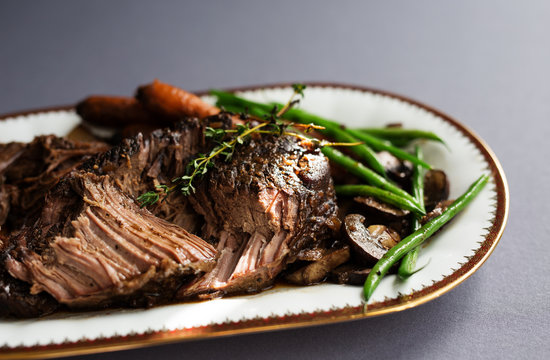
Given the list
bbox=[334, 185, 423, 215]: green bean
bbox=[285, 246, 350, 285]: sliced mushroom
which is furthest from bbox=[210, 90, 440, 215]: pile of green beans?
bbox=[285, 246, 350, 285]: sliced mushroom

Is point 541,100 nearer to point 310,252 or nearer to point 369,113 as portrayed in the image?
point 369,113

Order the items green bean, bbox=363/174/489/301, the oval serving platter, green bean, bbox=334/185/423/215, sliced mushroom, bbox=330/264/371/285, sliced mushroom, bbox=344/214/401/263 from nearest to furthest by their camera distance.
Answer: the oval serving platter → green bean, bbox=363/174/489/301 → sliced mushroom, bbox=330/264/371/285 → sliced mushroom, bbox=344/214/401/263 → green bean, bbox=334/185/423/215

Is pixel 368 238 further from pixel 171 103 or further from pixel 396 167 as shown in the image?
pixel 171 103

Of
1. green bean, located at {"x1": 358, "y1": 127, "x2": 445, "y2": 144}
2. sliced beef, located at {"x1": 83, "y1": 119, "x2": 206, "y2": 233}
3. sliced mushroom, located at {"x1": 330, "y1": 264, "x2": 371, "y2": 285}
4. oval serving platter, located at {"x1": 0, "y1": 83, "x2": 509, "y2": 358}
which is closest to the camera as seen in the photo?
oval serving platter, located at {"x1": 0, "y1": 83, "x2": 509, "y2": 358}

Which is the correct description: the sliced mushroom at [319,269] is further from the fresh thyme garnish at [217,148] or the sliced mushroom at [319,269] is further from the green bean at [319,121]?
the green bean at [319,121]

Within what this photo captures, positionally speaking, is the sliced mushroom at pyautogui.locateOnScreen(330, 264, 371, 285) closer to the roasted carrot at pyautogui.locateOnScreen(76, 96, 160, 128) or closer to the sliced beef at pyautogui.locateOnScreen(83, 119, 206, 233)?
the sliced beef at pyautogui.locateOnScreen(83, 119, 206, 233)

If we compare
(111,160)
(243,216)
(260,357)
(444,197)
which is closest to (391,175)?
(444,197)
